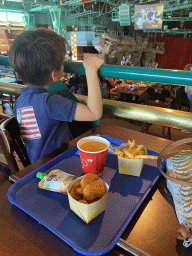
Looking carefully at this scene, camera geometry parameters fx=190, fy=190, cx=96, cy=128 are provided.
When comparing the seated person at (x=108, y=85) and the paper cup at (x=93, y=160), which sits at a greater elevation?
the paper cup at (x=93, y=160)

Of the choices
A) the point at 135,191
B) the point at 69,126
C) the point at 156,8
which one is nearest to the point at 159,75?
the point at 135,191

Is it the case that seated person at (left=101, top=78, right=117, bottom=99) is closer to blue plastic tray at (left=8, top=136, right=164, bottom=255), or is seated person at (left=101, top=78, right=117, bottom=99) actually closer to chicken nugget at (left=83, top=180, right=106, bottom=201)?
blue plastic tray at (left=8, top=136, right=164, bottom=255)

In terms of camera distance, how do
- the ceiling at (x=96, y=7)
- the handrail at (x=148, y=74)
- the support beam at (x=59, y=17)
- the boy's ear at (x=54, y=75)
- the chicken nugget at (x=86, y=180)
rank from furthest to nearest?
the support beam at (x=59, y=17), the ceiling at (x=96, y=7), the boy's ear at (x=54, y=75), the handrail at (x=148, y=74), the chicken nugget at (x=86, y=180)

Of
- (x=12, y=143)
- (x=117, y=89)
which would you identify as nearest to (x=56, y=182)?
(x=12, y=143)

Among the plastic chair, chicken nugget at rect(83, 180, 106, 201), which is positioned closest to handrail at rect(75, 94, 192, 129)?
the plastic chair

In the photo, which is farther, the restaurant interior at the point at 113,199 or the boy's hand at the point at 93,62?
the boy's hand at the point at 93,62

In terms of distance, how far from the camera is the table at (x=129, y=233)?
0.53 meters

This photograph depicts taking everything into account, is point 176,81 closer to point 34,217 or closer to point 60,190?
point 60,190

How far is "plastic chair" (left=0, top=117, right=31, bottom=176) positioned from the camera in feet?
3.41

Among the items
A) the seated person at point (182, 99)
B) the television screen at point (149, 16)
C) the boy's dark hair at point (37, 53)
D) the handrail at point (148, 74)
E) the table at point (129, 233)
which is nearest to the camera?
the table at point (129, 233)

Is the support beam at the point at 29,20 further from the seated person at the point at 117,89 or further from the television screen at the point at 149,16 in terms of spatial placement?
the seated person at the point at 117,89

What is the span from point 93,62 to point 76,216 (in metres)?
0.82

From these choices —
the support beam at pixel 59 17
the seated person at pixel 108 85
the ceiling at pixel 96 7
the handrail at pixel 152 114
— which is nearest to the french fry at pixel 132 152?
the handrail at pixel 152 114

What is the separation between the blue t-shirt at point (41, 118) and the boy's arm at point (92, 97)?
0.15ft
